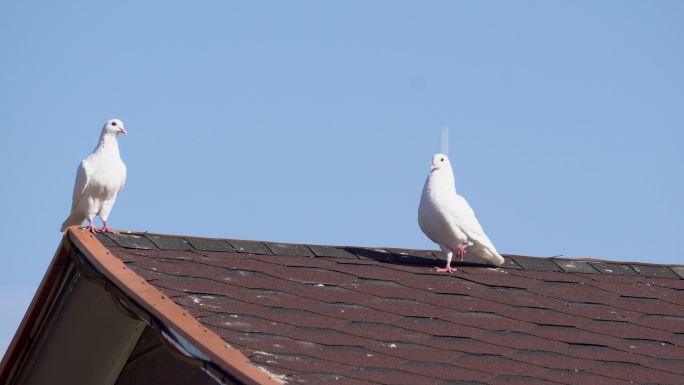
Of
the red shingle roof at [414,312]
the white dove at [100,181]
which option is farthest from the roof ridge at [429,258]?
the white dove at [100,181]

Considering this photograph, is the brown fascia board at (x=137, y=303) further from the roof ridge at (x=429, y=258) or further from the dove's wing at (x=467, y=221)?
the dove's wing at (x=467, y=221)

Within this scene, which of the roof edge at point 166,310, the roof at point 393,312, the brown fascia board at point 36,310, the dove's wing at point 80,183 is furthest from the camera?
the dove's wing at point 80,183

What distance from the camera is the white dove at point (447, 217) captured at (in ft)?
20.2

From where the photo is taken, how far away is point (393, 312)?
4.49 meters

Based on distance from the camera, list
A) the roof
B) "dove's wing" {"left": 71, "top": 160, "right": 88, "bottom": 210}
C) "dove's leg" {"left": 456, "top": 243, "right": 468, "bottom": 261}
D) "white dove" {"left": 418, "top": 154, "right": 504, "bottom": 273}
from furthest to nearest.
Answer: "dove's wing" {"left": 71, "top": 160, "right": 88, "bottom": 210}, "white dove" {"left": 418, "top": 154, "right": 504, "bottom": 273}, "dove's leg" {"left": 456, "top": 243, "right": 468, "bottom": 261}, the roof

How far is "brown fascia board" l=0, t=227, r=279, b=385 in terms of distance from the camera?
3.49 metres

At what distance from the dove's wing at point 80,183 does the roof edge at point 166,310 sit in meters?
2.56

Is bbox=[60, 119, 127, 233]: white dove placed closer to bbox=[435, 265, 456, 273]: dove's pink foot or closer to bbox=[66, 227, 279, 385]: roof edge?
bbox=[435, 265, 456, 273]: dove's pink foot

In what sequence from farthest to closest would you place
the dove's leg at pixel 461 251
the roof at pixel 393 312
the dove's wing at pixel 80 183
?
the dove's wing at pixel 80 183 < the dove's leg at pixel 461 251 < the roof at pixel 393 312

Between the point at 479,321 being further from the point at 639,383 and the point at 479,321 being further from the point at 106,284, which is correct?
the point at 106,284

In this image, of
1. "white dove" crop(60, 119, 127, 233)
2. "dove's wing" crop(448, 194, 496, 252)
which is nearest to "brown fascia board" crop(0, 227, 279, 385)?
"dove's wing" crop(448, 194, 496, 252)

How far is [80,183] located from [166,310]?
134 inches

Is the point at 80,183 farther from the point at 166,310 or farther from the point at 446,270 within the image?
the point at 166,310

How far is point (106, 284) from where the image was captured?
4195mm
